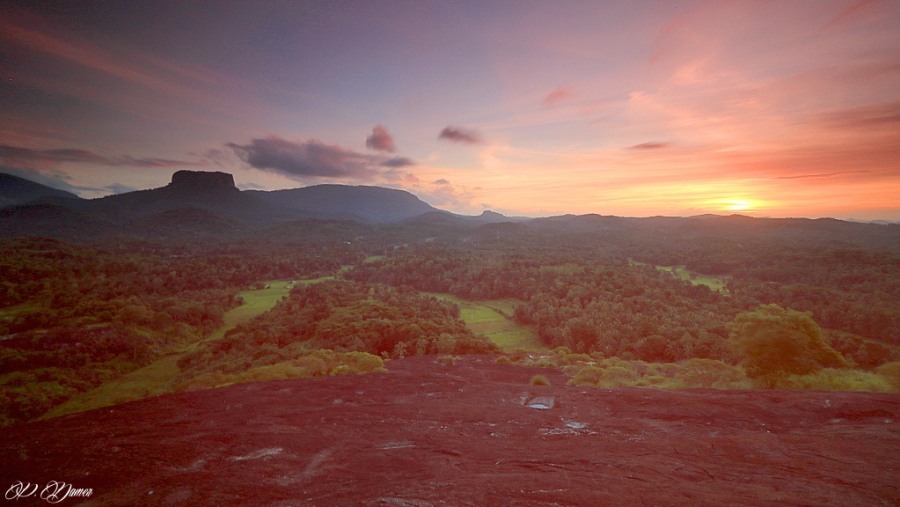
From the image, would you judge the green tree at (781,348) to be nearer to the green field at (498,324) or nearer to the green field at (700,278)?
the green field at (498,324)

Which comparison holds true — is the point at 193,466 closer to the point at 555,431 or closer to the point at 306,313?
the point at 555,431

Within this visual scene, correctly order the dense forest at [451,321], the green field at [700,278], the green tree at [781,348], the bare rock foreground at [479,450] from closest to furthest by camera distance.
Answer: the bare rock foreground at [479,450]
the green tree at [781,348]
the dense forest at [451,321]
the green field at [700,278]

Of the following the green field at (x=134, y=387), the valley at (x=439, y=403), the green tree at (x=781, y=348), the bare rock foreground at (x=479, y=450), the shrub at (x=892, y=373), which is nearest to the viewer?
the bare rock foreground at (x=479, y=450)

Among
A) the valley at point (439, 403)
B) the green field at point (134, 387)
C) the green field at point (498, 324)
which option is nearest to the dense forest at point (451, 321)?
the valley at point (439, 403)

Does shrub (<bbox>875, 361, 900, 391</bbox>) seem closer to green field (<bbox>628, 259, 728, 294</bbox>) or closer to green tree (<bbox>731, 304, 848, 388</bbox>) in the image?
green tree (<bbox>731, 304, 848, 388</bbox>)

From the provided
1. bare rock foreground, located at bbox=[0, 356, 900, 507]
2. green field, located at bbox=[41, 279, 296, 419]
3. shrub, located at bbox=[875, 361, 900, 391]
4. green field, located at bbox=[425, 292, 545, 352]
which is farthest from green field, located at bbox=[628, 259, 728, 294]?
green field, located at bbox=[41, 279, 296, 419]

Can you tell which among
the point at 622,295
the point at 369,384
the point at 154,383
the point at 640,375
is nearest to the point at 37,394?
the point at 154,383
